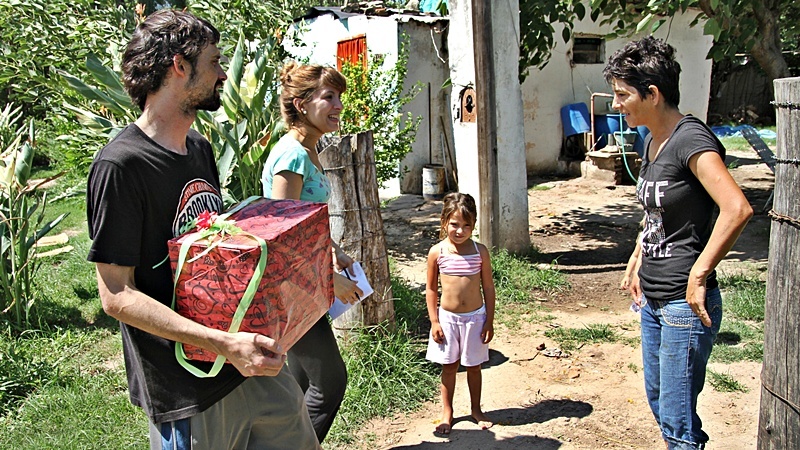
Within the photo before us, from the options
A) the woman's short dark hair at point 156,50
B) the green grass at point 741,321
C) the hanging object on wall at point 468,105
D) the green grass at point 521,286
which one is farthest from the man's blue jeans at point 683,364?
the hanging object on wall at point 468,105

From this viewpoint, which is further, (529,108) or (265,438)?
(529,108)

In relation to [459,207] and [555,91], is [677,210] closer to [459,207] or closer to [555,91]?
[459,207]

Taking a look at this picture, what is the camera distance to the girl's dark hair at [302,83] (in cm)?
300

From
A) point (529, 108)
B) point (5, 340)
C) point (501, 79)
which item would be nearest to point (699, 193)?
point (501, 79)

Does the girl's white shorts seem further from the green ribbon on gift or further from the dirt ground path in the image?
the green ribbon on gift

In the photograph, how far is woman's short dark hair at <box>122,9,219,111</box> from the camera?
6.31 feet

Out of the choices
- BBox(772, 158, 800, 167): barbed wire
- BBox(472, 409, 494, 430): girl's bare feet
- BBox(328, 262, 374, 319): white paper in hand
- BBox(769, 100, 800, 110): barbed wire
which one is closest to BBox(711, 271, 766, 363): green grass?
BBox(472, 409, 494, 430): girl's bare feet

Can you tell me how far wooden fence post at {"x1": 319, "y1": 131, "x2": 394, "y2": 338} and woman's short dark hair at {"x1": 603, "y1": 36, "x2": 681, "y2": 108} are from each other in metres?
1.86

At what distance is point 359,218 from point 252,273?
2.50 m

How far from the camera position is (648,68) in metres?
2.68

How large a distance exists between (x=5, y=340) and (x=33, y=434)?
153cm

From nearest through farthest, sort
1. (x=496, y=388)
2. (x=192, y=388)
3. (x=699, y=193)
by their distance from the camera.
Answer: (x=192, y=388)
(x=699, y=193)
(x=496, y=388)

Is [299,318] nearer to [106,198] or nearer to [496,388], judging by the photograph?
[106,198]

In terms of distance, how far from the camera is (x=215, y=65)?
2041 millimetres
